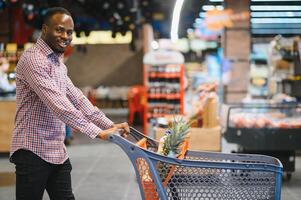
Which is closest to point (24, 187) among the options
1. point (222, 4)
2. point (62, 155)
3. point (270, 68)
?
point (62, 155)

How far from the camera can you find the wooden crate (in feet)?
29.8

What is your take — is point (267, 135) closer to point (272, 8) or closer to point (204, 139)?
point (204, 139)

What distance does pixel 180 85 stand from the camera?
41.2 feet

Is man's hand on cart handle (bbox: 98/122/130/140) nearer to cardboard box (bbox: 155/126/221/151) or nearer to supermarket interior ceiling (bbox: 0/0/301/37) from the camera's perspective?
cardboard box (bbox: 155/126/221/151)

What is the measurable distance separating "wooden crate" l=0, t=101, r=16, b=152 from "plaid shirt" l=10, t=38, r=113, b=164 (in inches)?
245

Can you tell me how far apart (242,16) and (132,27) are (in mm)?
11414

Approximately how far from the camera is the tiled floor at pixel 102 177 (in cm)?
627

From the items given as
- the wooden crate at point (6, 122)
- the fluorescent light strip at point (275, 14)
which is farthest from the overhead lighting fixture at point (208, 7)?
the wooden crate at point (6, 122)

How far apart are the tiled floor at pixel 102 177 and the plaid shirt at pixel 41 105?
3153 millimetres

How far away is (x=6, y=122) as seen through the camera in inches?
358

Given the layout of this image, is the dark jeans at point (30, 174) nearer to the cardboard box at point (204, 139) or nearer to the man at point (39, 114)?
the man at point (39, 114)

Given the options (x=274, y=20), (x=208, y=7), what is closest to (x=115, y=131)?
(x=208, y=7)

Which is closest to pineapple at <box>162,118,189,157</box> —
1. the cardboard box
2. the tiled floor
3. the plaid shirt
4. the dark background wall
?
the plaid shirt

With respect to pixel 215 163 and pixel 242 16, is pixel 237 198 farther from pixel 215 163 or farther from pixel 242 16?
pixel 242 16
